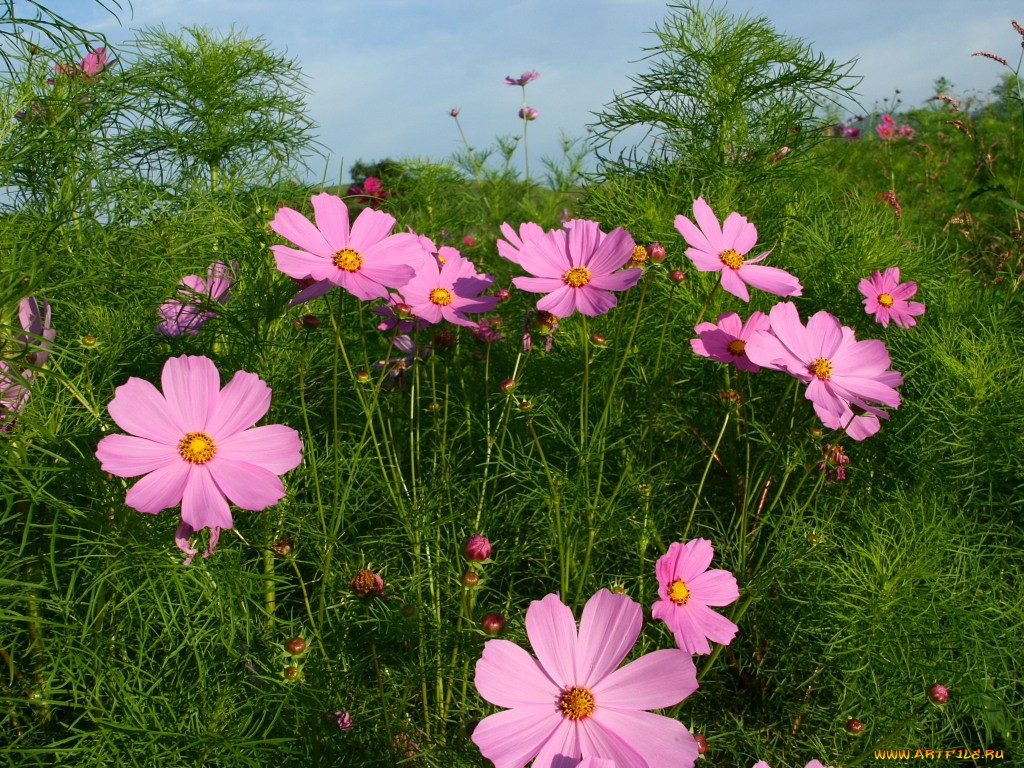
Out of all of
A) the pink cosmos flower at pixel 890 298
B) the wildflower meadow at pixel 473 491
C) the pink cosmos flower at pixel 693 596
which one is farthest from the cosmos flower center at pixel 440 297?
the pink cosmos flower at pixel 890 298

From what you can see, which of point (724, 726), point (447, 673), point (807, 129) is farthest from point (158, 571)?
point (807, 129)

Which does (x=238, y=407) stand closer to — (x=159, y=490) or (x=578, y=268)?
(x=159, y=490)

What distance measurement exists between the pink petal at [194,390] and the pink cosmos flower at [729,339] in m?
0.67

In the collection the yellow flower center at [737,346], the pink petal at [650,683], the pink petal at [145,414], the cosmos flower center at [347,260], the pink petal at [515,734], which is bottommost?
the pink petal at [515,734]

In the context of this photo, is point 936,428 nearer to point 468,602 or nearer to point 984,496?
point 984,496

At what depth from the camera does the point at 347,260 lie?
97 cm

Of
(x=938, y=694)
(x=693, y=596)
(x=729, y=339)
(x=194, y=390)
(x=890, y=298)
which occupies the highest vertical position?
(x=890, y=298)

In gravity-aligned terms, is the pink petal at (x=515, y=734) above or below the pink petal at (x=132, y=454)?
below

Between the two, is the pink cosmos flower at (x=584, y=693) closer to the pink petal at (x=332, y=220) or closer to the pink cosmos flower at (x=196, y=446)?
the pink cosmos flower at (x=196, y=446)

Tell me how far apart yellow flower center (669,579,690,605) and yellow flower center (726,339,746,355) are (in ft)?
1.23

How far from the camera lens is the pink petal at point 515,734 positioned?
0.60m

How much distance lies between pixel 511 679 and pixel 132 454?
455 mm

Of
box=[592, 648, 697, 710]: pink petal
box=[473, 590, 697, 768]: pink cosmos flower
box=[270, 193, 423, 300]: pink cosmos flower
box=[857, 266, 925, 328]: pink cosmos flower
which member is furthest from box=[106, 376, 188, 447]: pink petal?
box=[857, 266, 925, 328]: pink cosmos flower

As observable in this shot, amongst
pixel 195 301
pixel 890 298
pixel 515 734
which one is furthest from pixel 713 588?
pixel 195 301
